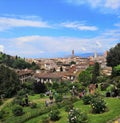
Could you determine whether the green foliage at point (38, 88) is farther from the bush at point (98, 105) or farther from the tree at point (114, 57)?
the bush at point (98, 105)

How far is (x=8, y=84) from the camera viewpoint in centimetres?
5916

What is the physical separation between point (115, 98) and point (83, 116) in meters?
8.54

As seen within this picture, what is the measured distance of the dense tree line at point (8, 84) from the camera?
2279 inches

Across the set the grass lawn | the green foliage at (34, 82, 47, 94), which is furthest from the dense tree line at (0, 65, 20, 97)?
the grass lawn

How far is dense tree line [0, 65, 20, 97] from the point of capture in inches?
2279

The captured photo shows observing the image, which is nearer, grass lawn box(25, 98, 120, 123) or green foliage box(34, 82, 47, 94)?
grass lawn box(25, 98, 120, 123)

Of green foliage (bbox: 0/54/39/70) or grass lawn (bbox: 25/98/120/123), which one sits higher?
green foliage (bbox: 0/54/39/70)

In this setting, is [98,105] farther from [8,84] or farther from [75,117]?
[8,84]

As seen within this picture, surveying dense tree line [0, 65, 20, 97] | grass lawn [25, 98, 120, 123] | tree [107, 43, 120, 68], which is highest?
tree [107, 43, 120, 68]

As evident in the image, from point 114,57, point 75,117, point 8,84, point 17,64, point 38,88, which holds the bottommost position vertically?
point 75,117

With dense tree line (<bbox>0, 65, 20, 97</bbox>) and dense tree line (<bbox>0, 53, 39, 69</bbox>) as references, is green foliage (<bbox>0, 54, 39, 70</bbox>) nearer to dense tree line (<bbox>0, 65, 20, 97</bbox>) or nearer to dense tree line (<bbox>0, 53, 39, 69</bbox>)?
dense tree line (<bbox>0, 53, 39, 69</bbox>)

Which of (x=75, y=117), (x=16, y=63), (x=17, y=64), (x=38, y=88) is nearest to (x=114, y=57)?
(x=38, y=88)

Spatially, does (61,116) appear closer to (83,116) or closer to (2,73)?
(83,116)

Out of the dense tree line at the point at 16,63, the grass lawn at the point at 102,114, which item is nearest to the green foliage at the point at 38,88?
the grass lawn at the point at 102,114
